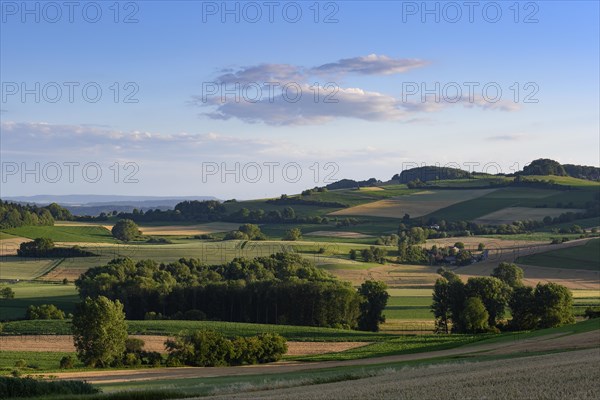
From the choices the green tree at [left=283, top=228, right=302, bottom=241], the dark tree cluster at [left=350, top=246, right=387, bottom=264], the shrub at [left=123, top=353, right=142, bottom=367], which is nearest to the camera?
the shrub at [left=123, top=353, right=142, bottom=367]

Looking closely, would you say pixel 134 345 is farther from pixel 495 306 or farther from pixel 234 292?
pixel 495 306

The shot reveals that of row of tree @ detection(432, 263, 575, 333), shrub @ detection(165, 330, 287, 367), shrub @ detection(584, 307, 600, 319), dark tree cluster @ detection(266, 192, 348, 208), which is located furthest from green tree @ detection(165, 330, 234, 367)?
dark tree cluster @ detection(266, 192, 348, 208)

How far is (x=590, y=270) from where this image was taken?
99.9 m

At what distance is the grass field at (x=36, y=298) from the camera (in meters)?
79.9

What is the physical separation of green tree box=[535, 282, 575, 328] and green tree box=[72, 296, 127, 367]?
36.5 metres

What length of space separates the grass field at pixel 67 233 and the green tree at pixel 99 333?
7146cm

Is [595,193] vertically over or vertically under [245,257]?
over

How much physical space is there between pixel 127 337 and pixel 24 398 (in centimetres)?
3603

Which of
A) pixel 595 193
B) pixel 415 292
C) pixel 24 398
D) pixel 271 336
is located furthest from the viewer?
pixel 595 193

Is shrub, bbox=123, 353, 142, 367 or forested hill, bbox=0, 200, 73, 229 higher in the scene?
forested hill, bbox=0, 200, 73, 229

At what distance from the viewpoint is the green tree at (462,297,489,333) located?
237ft

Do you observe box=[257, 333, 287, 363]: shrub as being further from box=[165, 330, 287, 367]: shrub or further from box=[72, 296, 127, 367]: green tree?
box=[72, 296, 127, 367]: green tree

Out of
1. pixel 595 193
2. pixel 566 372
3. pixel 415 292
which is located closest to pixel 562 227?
pixel 595 193

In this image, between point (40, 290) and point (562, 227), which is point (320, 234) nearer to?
point (562, 227)
